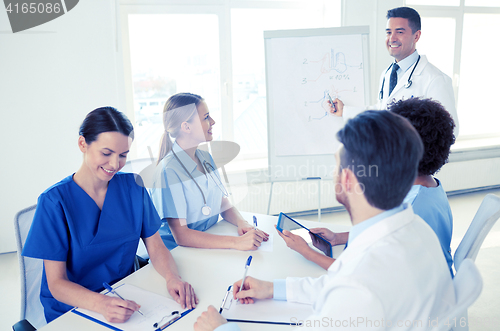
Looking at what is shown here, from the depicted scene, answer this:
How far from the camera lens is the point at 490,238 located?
3018 millimetres

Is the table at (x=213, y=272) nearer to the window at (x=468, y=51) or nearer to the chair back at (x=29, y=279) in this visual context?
the chair back at (x=29, y=279)

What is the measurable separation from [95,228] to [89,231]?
1.1 inches

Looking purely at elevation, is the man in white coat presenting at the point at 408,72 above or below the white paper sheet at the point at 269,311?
above

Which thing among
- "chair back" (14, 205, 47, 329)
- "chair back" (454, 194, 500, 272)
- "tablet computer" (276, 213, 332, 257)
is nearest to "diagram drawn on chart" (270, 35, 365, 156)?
"tablet computer" (276, 213, 332, 257)

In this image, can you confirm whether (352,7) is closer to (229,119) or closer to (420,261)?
(229,119)

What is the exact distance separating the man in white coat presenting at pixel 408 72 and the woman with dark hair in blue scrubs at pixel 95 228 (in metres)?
1.48

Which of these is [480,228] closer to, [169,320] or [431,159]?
[431,159]

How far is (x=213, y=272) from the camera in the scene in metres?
1.25

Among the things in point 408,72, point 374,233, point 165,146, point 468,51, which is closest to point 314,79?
point 408,72

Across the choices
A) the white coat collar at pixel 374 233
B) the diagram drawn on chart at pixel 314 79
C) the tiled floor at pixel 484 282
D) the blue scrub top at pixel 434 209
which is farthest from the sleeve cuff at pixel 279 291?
the diagram drawn on chart at pixel 314 79

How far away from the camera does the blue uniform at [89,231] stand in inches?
44.4

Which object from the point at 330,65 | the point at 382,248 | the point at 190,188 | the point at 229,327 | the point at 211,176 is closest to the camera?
the point at 382,248

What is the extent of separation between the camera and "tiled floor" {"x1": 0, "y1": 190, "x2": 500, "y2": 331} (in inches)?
79.5

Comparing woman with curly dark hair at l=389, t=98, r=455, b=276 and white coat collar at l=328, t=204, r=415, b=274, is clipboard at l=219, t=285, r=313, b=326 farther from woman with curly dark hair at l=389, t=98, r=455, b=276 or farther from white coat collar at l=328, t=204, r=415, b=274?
woman with curly dark hair at l=389, t=98, r=455, b=276
